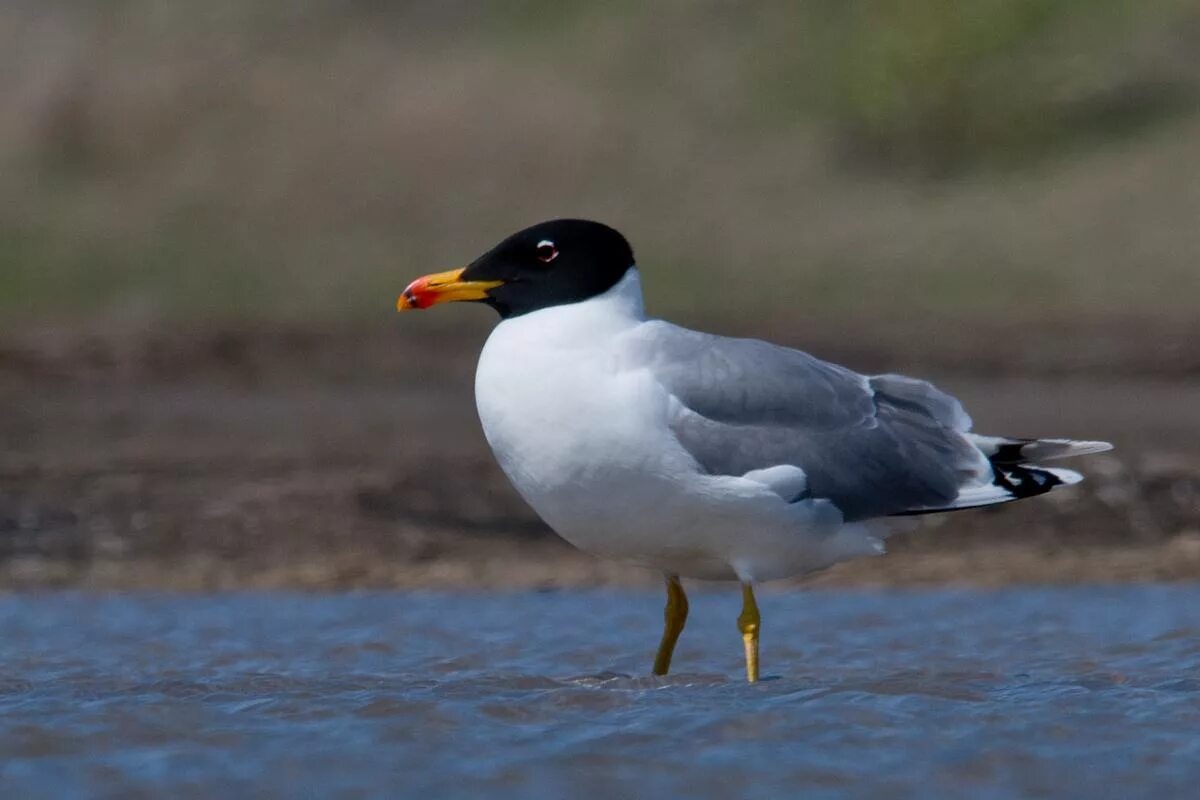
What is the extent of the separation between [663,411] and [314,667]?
178cm

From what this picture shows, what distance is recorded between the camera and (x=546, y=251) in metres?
5.96

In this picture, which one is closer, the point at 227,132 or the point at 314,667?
the point at 314,667

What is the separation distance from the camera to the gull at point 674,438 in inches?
219

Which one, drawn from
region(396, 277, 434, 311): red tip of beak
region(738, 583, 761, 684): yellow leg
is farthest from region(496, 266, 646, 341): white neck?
region(738, 583, 761, 684): yellow leg

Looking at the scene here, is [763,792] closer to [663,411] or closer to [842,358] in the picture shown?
[663,411]

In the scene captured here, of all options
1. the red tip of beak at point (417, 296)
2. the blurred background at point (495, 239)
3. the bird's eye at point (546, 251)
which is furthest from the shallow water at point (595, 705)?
the blurred background at point (495, 239)

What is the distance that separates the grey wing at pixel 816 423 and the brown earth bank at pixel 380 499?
2.57 metres

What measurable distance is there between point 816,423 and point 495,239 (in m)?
16.3

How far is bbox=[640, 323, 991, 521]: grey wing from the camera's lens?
5.75 metres

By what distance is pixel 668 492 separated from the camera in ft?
18.4

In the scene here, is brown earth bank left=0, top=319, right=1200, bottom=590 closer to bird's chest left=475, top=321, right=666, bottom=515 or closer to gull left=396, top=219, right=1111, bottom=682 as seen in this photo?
gull left=396, top=219, right=1111, bottom=682

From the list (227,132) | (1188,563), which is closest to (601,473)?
(1188,563)

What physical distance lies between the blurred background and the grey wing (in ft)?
8.66

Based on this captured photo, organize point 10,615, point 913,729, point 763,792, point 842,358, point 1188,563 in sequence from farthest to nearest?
point 842,358 → point 1188,563 → point 10,615 → point 913,729 → point 763,792
